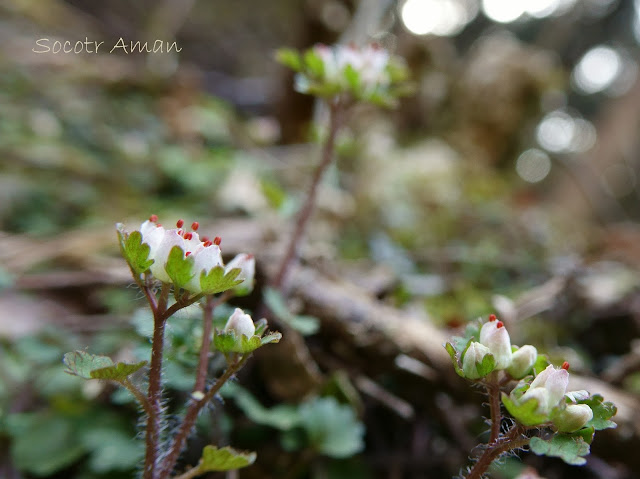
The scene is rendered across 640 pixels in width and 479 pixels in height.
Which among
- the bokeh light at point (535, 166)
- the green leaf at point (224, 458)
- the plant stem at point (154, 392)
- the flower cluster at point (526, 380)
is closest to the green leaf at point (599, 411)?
the flower cluster at point (526, 380)

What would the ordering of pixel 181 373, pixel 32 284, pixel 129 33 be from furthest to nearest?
pixel 129 33
pixel 32 284
pixel 181 373

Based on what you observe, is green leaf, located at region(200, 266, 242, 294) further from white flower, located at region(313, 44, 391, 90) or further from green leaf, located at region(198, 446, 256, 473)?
white flower, located at region(313, 44, 391, 90)

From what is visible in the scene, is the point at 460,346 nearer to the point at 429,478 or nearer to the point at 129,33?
the point at 429,478

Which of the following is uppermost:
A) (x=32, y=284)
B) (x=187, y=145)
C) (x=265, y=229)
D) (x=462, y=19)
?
(x=462, y=19)

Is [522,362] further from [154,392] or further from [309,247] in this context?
[309,247]

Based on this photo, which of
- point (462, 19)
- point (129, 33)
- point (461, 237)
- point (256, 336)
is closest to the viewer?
point (256, 336)

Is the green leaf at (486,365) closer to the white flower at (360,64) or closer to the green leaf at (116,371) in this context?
the green leaf at (116,371)

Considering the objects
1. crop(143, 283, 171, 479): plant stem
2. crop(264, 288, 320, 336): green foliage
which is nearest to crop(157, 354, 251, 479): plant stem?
crop(143, 283, 171, 479): plant stem

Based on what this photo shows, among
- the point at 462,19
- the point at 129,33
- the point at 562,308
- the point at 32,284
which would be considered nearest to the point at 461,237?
the point at 562,308
